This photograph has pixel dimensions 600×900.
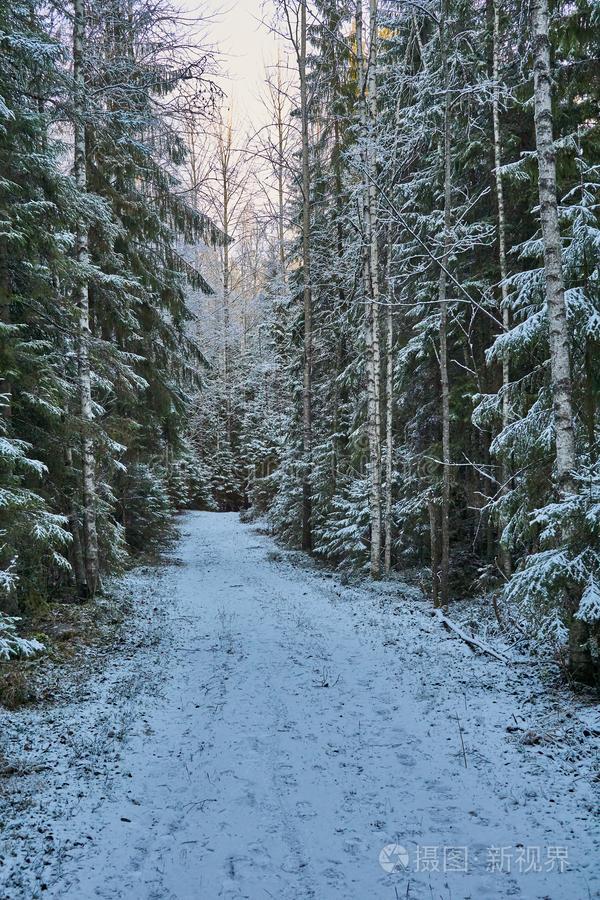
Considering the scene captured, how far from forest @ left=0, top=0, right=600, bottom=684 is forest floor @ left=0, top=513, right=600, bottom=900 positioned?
1.07m

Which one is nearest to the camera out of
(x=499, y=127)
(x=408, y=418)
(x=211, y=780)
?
(x=211, y=780)

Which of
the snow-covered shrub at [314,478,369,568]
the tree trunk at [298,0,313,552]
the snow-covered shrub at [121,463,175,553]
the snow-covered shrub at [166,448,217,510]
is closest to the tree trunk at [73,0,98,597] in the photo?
the snow-covered shrub at [121,463,175,553]

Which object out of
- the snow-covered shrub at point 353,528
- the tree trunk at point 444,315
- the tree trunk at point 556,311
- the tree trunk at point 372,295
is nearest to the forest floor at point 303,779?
the tree trunk at point 556,311

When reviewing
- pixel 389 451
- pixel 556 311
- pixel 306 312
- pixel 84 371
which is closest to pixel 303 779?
pixel 556 311

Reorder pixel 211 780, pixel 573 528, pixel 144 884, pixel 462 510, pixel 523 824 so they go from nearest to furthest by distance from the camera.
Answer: pixel 144 884
pixel 523 824
pixel 211 780
pixel 573 528
pixel 462 510

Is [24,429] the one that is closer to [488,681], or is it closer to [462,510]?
[488,681]

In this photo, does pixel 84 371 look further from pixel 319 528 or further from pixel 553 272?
pixel 319 528

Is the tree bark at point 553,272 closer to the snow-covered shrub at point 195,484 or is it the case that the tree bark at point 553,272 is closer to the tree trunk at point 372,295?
the tree trunk at point 372,295

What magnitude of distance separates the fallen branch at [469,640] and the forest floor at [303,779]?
145mm

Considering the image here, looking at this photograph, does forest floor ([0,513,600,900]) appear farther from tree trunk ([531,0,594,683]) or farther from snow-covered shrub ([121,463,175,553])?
snow-covered shrub ([121,463,175,553])

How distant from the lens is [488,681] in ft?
21.0

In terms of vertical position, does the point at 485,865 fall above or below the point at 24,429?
below

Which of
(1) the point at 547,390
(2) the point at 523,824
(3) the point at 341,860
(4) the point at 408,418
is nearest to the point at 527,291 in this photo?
(1) the point at 547,390

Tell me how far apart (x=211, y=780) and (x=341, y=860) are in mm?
1387
